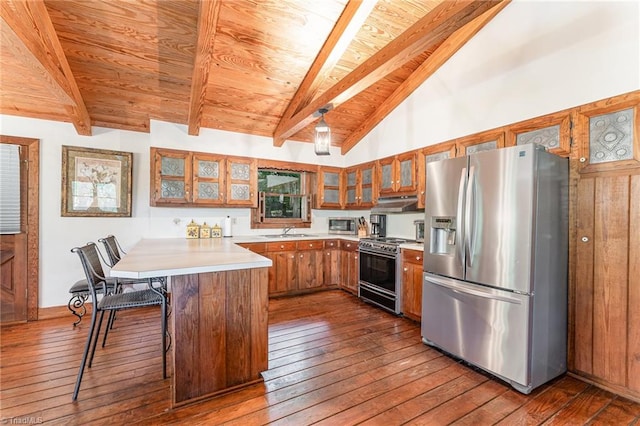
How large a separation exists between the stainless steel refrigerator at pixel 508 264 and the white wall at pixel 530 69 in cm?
69

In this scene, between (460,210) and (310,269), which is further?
(310,269)

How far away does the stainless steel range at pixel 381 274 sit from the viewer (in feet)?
11.7

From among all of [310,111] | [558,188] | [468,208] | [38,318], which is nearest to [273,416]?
[468,208]

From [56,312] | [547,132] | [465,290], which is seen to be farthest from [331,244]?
[56,312]

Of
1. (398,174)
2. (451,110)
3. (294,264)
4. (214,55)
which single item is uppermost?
(214,55)

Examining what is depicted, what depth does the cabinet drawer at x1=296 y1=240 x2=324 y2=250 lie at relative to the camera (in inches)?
175

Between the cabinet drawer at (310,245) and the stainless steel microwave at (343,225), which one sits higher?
the stainless steel microwave at (343,225)

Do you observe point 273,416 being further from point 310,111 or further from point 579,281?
point 310,111

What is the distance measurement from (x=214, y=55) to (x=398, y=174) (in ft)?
9.12

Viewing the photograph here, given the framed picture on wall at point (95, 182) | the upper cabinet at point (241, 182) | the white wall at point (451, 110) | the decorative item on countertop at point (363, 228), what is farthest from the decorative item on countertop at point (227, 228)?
the decorative item on countertop at point (363, 228)

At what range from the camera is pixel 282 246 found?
14.0 ft

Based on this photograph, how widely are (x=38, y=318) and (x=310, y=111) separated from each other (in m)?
4.19

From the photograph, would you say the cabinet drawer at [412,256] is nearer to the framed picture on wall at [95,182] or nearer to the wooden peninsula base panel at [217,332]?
the wooden peninsula base panel at [217,332]

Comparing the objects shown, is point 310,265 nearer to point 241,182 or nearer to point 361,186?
point 361,186
